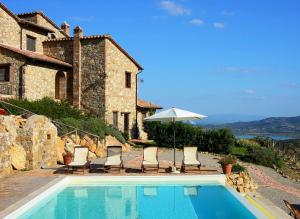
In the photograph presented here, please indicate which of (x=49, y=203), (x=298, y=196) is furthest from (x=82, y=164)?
(x=298, y=196)

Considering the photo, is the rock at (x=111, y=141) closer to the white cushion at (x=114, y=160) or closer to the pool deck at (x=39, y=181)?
the pool deck at (x=39, y=181)

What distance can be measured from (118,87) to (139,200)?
60.1 ft

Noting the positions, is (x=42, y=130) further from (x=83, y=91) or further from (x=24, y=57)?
(x=83, y=91)

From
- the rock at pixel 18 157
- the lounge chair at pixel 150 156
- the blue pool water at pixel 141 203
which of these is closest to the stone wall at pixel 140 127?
the lounge chair at pixel 150 156

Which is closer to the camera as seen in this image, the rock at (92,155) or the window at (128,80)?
the rock at (92,155)

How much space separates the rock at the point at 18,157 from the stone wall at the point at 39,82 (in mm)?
10540

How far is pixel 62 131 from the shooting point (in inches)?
765

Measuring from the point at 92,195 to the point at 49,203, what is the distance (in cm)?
164

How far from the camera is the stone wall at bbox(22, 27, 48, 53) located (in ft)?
92.7

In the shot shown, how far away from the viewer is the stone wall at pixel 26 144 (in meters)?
13.2

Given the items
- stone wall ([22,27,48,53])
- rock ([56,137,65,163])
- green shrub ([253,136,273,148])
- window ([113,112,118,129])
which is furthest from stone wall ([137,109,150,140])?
rock ([56,137,65,163])

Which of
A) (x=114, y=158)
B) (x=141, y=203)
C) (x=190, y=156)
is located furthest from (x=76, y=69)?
(x=141, y=203)

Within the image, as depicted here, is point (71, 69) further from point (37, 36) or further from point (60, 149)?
point (60, 149)

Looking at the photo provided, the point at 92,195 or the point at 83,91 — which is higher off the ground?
the point at 83,91
